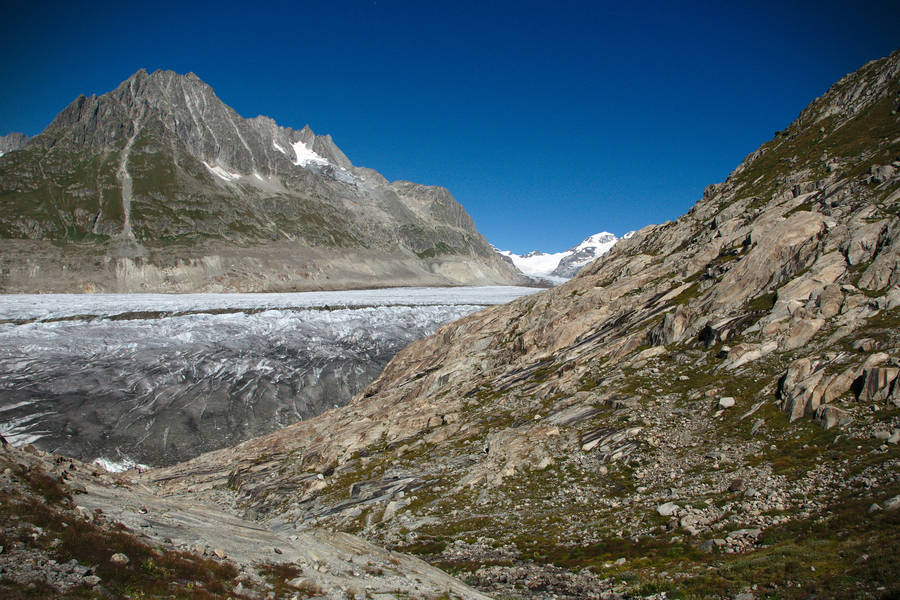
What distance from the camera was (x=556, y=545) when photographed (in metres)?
20.8

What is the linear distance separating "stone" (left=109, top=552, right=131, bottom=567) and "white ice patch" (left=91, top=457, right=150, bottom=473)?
64.5m

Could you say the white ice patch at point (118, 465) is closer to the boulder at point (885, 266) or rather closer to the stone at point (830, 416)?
the stone at point (830, 416)

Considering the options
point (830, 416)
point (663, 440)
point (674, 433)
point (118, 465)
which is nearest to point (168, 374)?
point (118, 465)

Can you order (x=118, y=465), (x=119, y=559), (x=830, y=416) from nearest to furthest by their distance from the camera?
(x=119, y=559), (x=830, y=416), (x=118, y=465)

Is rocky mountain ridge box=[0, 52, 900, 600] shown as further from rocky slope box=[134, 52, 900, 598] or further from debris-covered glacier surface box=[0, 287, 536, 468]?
debris-covered glacier surface box=[0, 287, 536, 468]

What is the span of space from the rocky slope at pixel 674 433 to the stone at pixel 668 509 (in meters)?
0.12

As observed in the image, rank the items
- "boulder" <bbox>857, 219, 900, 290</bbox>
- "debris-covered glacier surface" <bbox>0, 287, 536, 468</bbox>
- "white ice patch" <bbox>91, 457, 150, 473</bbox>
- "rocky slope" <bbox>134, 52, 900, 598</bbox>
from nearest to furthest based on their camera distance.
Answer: "rocky slope" <bbox>134, 52, 900, 598</bbox>, "boulder" <bbox>857, 219, 900, 290</bbox>, "white ice patch" <bbox>91, 457, 150, 473</bbox>, "debris-covered glacier surface" <bbox>0, 287, 536, 468</bbox>

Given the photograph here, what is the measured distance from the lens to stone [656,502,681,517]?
19.8 meters

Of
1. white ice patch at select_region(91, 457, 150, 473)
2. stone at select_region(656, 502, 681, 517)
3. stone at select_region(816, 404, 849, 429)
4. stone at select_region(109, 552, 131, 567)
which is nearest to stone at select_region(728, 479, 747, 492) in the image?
stone at select_region(656, 502, 681, 517)

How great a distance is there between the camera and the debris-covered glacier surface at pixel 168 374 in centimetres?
7269

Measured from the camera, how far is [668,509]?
20000 millimetres

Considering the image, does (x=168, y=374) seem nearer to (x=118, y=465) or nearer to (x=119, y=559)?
(x=118, y=465)

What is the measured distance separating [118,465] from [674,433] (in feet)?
251

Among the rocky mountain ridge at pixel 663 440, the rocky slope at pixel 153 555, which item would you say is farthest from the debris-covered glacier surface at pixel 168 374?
the rocky slope at pixel 153 555
